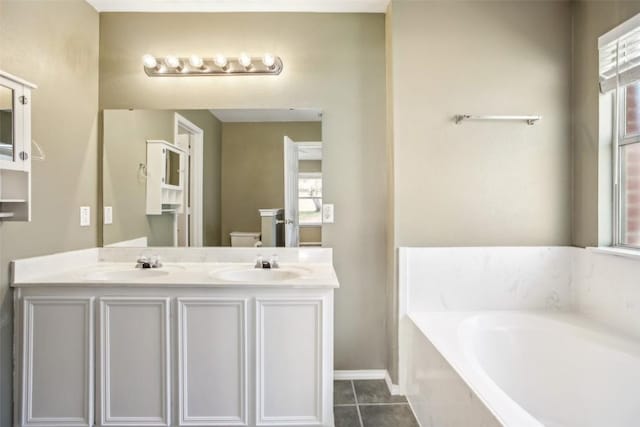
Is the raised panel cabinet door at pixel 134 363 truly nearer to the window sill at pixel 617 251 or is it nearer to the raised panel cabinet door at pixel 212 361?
the raised panel cabinet door at pixel 212 361

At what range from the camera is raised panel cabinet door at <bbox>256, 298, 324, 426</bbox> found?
1860 millimetres

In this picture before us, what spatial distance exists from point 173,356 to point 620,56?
2870 millimetres

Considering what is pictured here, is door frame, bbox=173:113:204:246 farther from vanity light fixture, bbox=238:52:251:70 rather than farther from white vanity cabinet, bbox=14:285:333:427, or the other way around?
white vanity cabinet, bbox=14:285:333:427

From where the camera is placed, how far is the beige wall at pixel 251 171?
96.7 inches

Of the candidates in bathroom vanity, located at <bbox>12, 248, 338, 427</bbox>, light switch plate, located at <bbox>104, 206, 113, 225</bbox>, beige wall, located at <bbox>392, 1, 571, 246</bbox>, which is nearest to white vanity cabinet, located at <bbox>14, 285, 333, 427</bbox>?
bathroom vanity, located at <bbox>12, 248, 338, 427</bbox>

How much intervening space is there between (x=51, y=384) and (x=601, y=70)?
3.48 metres

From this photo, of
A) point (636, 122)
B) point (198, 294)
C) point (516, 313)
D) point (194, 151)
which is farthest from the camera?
point (194, 151)

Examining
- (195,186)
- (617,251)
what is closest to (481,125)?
(617,251)

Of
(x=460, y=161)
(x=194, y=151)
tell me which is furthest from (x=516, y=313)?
(x=194, y=151)

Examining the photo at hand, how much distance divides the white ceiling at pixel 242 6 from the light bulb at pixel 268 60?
1.12 ft

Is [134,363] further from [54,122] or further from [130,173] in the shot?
[54,122]

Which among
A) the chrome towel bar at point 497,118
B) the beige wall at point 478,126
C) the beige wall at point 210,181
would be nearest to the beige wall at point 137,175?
the beige wall at point 210,181

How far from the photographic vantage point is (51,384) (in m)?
1.87

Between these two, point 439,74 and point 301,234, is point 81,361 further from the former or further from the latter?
point 439,74
